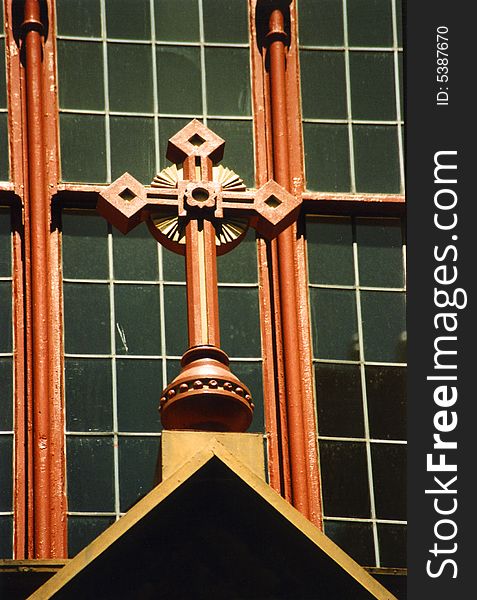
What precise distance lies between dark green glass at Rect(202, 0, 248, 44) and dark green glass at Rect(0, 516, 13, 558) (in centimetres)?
446

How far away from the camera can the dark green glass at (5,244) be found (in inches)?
1006

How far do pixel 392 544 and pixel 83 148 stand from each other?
385cm

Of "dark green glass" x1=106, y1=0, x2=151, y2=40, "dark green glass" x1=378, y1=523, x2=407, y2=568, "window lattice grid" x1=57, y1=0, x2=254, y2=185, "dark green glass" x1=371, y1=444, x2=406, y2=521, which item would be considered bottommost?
"dark green glass" x1=378, y1=523, x2=407, y2=568

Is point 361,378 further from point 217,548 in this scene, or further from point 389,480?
point 217,548

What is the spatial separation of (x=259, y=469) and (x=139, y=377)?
3.79m

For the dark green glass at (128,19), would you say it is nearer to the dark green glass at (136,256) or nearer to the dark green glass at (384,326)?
the dark green glass at (136,256)

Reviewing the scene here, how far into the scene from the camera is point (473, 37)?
24844 millimetres

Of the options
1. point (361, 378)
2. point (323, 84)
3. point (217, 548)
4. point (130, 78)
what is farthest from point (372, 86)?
point (217, 548)

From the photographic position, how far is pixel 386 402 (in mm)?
25312

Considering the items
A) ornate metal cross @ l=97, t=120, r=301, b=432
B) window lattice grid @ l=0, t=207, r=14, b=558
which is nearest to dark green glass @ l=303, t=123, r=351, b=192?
window lattice grid @ l=0, t=207, r=14, b=558

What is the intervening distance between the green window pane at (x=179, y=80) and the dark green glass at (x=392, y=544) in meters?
3.57

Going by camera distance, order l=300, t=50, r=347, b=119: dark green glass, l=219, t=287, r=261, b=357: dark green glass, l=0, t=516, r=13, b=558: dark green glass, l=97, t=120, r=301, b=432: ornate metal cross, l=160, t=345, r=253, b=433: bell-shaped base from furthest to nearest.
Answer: l=300, t=50, r=347, b=119: dark green glass → l=219, t=287, r=261, b=357: dark green glass → l=0, t=516, r=13, b=558: dark green glass → l=97, t=120, r=301, b=432: ornate metal cross → l=160, t=345, r=253, b=433: bell-shaped base

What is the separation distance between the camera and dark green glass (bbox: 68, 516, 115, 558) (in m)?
24.3

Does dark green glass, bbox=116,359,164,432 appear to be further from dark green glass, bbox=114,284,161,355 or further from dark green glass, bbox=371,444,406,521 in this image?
dark green glass, bbox=371,444,406,521
